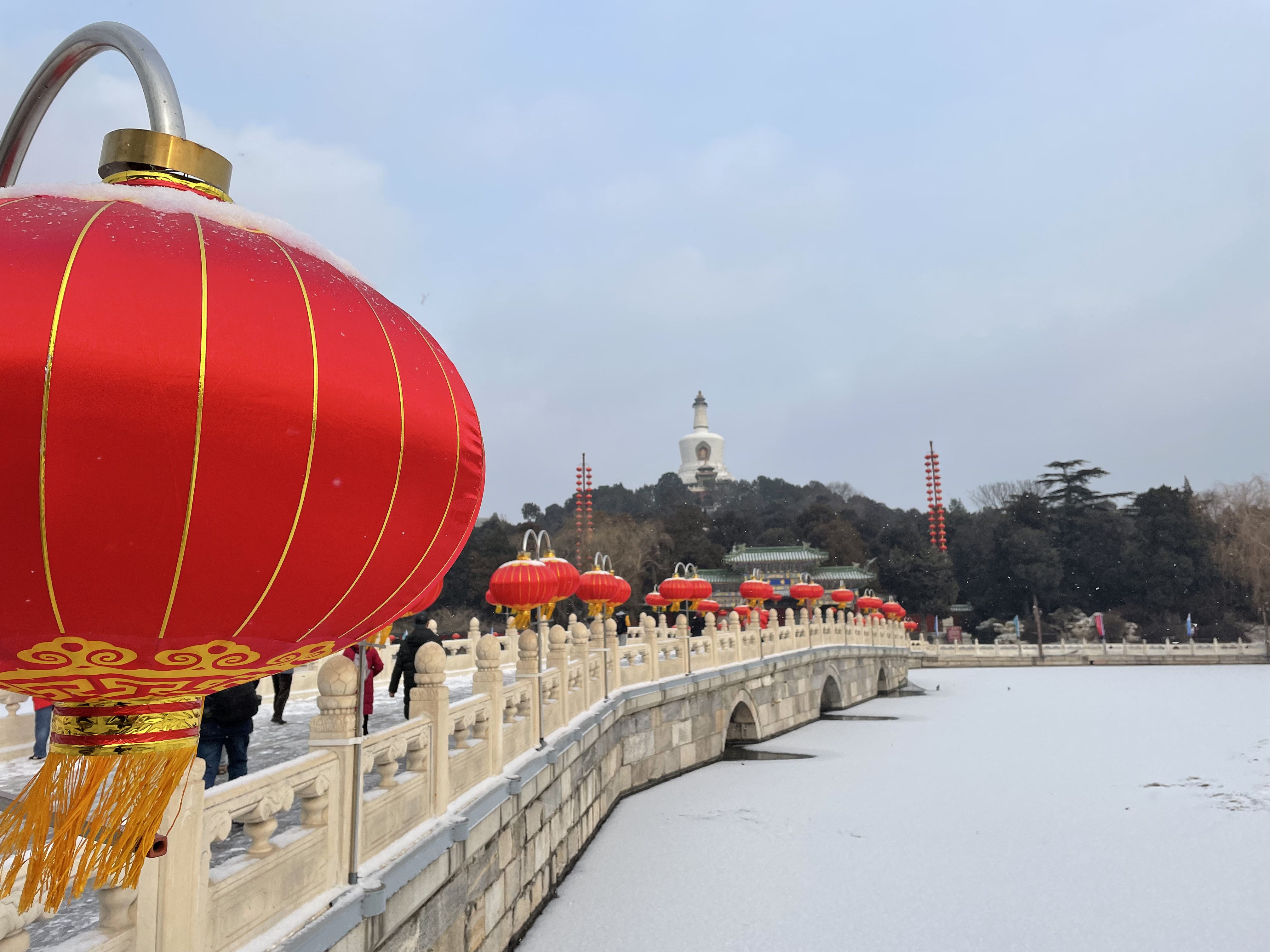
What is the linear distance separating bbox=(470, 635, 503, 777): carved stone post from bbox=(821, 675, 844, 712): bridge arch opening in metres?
17.9

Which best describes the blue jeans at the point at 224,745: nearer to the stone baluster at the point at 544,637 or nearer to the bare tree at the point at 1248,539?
the stone baluster at the point at 544,637

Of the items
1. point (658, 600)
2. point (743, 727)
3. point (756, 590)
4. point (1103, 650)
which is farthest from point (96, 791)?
point (1103, 650)

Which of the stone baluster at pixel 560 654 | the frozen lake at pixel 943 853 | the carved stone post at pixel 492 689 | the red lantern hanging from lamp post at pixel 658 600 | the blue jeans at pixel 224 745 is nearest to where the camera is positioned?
the blue jeans at pixel 224 745

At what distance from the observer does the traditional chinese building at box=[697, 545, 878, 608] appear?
41.0 metres

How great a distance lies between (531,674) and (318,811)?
3727 mm

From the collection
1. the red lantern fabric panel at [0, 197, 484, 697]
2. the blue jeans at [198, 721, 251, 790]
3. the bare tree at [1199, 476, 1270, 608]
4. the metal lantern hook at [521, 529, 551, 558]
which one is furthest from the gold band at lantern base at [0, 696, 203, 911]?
the bare tree at [1199, 476, 1270, 608]

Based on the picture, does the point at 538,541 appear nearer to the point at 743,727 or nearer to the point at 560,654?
the point at 560,654

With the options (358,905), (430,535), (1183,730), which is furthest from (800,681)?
(430,535)

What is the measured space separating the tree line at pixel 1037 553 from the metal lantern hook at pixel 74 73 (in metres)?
33.1

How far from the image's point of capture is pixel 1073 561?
44.8 metres

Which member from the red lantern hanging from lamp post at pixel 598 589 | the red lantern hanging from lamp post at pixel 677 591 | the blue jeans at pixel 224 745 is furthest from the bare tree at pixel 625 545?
the blue jeans at pixel 224 745

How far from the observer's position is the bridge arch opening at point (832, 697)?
22.5 metres

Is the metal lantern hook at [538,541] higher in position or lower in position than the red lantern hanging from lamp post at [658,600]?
higher

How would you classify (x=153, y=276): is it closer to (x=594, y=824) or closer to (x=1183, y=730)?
(x=594, y=824)
